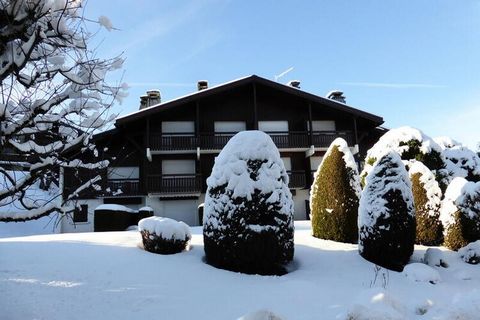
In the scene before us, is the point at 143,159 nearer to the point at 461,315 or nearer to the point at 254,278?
the point at 254,278

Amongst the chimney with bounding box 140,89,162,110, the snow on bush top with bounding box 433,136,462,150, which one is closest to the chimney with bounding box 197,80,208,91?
the chimney with bounding box 140,89,162,110

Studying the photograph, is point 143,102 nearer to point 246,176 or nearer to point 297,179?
Result: point 297,179

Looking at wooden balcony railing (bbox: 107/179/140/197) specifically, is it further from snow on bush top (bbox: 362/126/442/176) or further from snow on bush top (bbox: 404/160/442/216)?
snow on bush top (bbox: 404/160/442/216)

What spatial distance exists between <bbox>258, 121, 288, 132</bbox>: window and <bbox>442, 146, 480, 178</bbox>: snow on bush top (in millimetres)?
14160

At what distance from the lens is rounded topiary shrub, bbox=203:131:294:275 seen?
8797mm

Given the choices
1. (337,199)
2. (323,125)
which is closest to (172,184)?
(323,125)

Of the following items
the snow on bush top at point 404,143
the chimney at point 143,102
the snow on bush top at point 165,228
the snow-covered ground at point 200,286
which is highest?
the chimney at point 143,102

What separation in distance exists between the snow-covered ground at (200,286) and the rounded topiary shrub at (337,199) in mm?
1068

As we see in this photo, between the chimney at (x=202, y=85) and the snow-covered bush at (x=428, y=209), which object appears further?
the chimney at (x=202, y=85)

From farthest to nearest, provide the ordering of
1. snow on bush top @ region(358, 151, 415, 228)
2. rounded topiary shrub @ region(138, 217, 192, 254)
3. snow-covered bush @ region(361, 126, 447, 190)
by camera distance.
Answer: snow-covered bush @ region(361, 126, 447, 190), snow on bush top @ region(358, 151, 415, 228), rounded topiary shrub @ region(138, 217, 192, 254)

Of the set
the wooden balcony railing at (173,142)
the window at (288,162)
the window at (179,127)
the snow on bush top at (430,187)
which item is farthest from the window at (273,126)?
the snow on bush top at (430,187)

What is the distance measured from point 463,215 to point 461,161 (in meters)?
4.42

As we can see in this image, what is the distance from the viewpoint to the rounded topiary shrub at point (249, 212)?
8.80 m

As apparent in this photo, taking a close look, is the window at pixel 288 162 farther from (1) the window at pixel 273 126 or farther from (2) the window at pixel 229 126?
(2) the window at pixel 229 126
